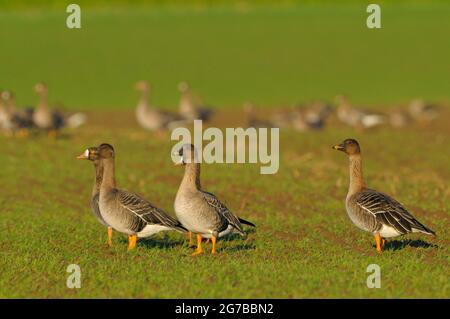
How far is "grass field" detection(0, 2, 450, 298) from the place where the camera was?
12961 mm

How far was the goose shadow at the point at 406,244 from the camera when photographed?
15191mm

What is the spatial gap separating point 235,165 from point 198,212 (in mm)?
10773

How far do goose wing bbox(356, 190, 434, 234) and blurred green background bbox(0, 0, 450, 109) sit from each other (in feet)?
103

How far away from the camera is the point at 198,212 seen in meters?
14.3

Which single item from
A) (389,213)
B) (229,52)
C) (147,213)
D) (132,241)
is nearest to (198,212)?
(147,213)

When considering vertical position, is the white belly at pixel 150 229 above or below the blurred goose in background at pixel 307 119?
below

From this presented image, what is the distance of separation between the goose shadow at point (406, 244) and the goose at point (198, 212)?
246 centimetres

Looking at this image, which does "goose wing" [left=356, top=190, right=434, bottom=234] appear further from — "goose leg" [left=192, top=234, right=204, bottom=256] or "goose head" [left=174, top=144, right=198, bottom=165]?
"goose head" [left=174, top=144, right=198, bottom=165]

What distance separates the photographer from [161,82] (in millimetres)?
52438

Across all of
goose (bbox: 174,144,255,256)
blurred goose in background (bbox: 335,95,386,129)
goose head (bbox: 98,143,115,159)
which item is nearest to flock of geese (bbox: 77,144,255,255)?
goose (bbox: 174,144,255,256)

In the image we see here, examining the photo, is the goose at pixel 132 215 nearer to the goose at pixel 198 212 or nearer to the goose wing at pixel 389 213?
the goose at pixel 198 212

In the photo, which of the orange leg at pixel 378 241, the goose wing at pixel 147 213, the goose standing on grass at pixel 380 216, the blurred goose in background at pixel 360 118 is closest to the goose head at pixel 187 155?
the goose wing at pixel 147 213

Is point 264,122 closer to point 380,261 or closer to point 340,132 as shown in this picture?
point 340,132
